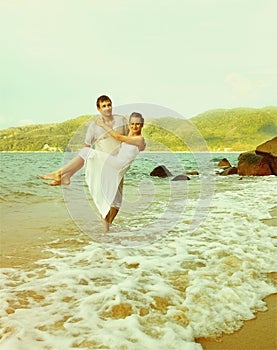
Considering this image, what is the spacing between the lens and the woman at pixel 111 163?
18.6 ft

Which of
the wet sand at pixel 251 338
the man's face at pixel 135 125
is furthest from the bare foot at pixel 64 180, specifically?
the wet sand at pixel 251 338

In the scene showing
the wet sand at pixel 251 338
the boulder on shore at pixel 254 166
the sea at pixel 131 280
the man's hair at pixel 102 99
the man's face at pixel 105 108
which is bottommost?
the wet sand at pixel 251 338

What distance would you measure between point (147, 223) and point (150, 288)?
391cm

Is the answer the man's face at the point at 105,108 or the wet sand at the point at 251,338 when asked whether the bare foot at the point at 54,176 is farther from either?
the wet sand at the point at 251,338

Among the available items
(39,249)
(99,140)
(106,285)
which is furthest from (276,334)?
(99,140)

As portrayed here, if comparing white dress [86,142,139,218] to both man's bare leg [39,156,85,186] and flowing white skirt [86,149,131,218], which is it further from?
man's bare leg [39,156,85,186]

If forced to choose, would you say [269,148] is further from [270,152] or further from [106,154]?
[106,154]

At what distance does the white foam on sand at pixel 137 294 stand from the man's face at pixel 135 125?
73.8 inches

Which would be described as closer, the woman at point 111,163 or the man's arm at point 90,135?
the woman at point 111,163

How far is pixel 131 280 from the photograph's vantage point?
12.9 ft

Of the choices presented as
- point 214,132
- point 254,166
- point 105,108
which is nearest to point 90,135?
point 105,108

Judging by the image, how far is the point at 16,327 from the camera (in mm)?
2814

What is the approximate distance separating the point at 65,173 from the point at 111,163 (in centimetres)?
84

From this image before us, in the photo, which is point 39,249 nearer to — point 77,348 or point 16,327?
point 16,327
